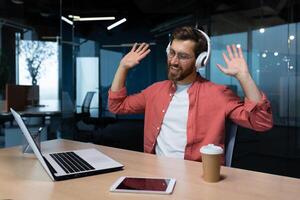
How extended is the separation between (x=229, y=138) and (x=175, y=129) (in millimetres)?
254

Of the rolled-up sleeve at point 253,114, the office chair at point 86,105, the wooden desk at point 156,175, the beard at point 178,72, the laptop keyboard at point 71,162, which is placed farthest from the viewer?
the office chair at point 86,105

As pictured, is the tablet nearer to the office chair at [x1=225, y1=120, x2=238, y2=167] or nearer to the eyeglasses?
the office chair at [x1=225, y1=120, x2=238, y2=167]

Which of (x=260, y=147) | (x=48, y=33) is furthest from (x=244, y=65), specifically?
(x=48, y=33)

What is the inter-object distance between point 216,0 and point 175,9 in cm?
51

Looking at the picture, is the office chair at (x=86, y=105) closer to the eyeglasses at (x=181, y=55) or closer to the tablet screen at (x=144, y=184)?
the eyeglasses at (x=181, y=55)

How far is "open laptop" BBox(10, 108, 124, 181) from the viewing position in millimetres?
1146

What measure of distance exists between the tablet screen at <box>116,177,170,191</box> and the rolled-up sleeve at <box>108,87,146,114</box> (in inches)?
30.8

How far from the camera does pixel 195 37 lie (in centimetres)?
167

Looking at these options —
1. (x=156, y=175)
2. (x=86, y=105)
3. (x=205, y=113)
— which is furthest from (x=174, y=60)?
(x=86, y=105)

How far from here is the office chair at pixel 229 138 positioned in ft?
5.08

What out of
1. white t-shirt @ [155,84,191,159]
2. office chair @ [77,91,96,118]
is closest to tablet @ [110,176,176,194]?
white t-shirt @ [155,84,191,159]

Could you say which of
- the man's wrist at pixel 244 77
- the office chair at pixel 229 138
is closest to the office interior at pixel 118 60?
the office chair at pixel 229 138

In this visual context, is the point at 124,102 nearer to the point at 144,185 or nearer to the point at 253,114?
the point at 253,114

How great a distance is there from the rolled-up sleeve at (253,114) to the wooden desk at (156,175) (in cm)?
32
